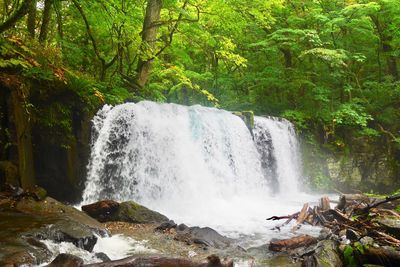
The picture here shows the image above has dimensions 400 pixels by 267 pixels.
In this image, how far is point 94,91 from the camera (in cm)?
1034

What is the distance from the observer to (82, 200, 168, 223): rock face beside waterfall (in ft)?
26.3

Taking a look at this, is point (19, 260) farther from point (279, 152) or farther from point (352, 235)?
point (279, 152)

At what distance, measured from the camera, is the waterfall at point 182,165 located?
10266mm

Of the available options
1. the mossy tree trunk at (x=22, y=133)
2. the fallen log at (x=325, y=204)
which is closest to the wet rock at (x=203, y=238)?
the fallen log at (x=325, y=204)

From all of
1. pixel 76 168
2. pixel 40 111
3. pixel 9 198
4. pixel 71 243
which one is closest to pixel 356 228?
pixel 71 243

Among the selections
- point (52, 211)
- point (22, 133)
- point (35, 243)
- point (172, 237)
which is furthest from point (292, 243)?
point (22, 133)

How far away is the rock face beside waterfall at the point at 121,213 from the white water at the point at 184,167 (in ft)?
3.10

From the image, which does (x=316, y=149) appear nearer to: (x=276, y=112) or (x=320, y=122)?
(x=320, y=122)

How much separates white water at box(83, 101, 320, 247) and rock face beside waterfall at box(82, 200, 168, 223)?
94 cm

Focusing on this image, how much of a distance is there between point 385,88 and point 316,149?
432 centimetres

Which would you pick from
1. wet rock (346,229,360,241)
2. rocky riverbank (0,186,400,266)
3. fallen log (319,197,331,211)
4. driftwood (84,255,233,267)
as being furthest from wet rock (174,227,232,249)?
driftwood (84,255,233,267)

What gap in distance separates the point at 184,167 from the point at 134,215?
12.0 feet

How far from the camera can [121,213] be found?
8.12 meters

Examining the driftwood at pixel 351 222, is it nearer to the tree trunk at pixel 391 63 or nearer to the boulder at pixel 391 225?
the boulder at pixel 391 225
